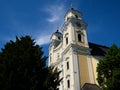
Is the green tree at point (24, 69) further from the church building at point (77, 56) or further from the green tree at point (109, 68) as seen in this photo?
the church building at point (77, 56)

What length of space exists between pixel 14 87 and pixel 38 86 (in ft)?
5.69

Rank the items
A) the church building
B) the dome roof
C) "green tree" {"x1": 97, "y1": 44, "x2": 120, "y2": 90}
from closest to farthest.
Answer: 1. "green tree" {"x1": 97, "y1": 44, "x2": 120, "y2": 90}
2. the church building
3. the dome roof

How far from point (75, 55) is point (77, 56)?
0.44 metres

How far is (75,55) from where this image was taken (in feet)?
121

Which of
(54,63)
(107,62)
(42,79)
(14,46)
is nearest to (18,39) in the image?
(14,46)

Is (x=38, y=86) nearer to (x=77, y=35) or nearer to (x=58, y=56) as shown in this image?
(x=77, y=35)

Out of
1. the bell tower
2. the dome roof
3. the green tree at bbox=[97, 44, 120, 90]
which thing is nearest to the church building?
the bell tower

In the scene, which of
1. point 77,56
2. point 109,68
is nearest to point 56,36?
point 77,56

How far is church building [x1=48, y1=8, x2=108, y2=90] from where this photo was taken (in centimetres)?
3496

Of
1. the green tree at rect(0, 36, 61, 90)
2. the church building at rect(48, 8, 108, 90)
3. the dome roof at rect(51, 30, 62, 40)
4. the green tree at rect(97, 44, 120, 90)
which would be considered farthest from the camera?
the dome roof at rect(51, 30, 62, 40)

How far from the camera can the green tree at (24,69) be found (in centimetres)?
1518

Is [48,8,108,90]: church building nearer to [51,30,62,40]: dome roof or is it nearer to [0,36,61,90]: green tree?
[51,30,62,40]: dome roof

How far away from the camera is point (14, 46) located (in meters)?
17.4

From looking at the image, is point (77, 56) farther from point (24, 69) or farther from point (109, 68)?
point (24, 69)
